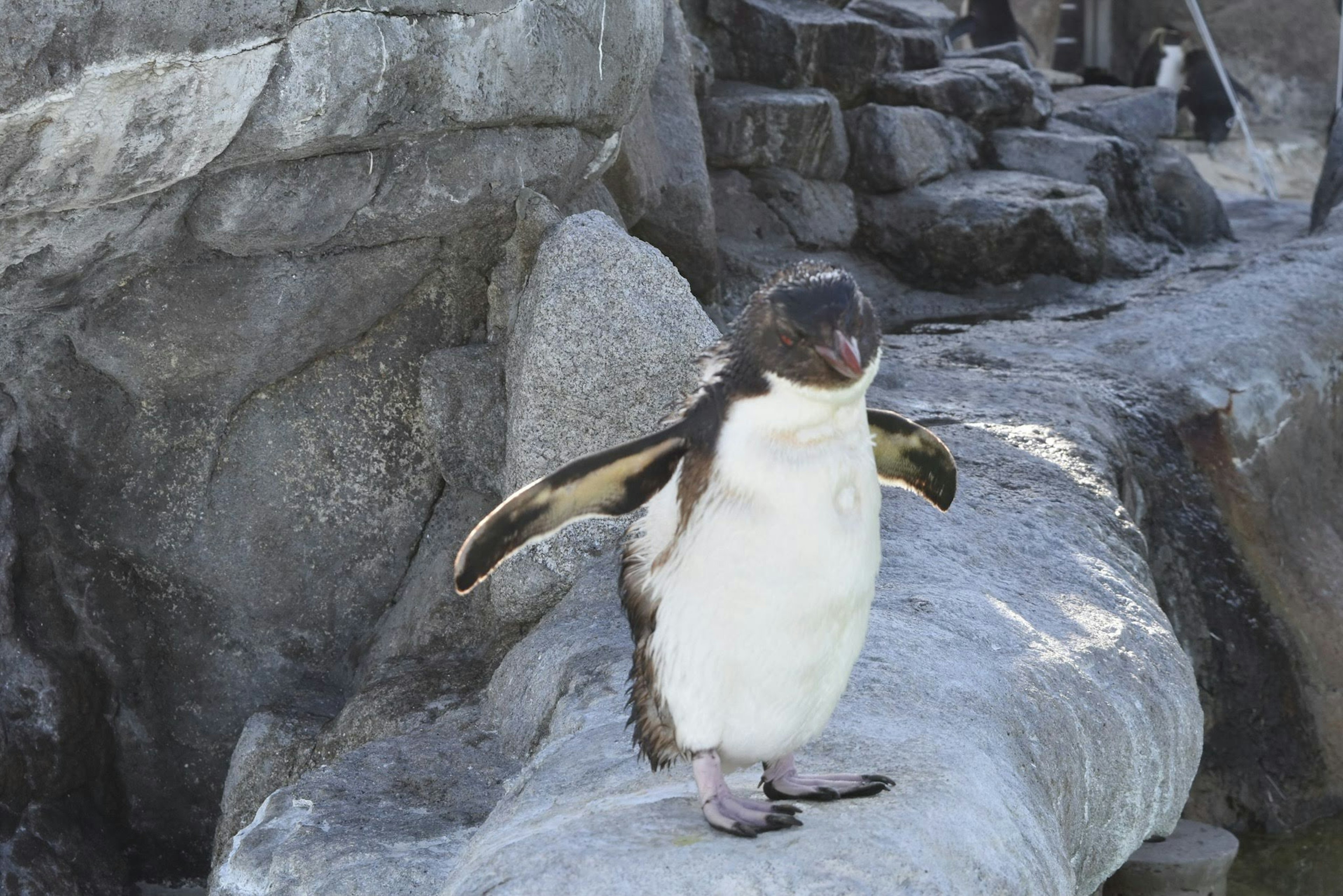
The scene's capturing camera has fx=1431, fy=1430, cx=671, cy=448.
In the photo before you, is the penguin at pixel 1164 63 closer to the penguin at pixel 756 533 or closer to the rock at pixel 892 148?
the rock at pixel 892 148

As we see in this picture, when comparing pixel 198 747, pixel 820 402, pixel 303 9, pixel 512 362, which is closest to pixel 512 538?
pixel 820 402

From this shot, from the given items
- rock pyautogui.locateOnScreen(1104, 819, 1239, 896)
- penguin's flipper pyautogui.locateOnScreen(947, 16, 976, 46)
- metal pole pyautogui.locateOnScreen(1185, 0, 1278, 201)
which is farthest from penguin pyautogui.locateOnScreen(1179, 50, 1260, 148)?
rock pyautogui.locateOnScreen(1104, 819, 1239, 896)

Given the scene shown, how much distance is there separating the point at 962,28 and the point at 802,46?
17.5 feet

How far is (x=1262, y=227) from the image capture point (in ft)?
29.5

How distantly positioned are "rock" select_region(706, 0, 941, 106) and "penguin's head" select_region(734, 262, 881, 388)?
545cm

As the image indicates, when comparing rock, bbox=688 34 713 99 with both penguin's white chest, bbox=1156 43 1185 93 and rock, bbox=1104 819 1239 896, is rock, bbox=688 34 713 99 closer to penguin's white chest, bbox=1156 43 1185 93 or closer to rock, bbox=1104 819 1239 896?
rock, bbox=1104 819 1239 896

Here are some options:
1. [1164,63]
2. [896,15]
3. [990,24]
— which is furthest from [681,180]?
[1164,63]

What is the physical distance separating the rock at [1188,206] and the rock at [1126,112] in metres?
0.39

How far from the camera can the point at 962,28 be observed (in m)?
11.9

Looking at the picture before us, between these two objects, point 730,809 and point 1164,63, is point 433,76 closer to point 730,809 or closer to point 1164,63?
point 730,809

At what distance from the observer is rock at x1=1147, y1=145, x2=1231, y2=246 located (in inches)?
333

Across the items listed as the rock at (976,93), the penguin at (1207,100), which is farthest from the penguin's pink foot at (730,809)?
the penguin at (1207,100)

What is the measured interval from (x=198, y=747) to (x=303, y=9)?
89.1 inches

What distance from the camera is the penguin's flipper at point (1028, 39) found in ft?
39.8
